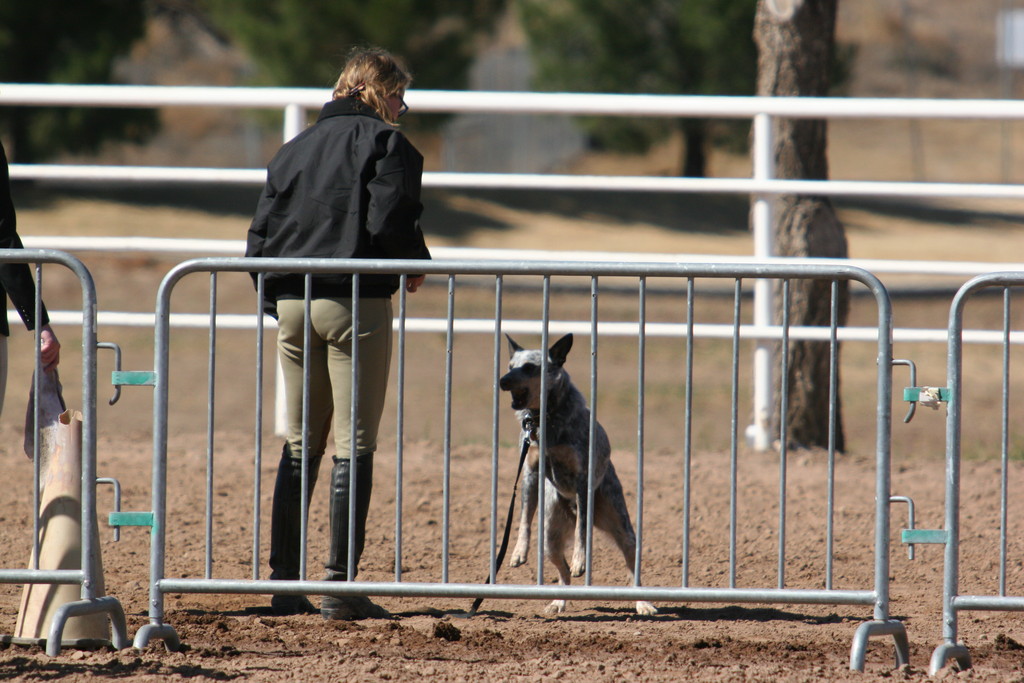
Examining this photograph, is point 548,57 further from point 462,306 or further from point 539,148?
point 462,306

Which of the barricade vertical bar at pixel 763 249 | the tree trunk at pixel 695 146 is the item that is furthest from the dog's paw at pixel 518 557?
the tree trunk at pixel 695 146

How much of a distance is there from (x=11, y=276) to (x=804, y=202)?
4.79 metres

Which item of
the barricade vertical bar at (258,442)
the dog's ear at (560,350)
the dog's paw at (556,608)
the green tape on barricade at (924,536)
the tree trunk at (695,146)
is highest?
the tree trunk at (695,146)

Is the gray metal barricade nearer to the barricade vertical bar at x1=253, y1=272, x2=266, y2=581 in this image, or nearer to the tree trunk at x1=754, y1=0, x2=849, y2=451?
the barricade vertical bar at x1=253, y1=272, x2=266, y2=581

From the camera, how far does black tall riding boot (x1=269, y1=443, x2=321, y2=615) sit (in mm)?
4590

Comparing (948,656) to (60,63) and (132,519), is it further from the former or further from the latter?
(60,63)

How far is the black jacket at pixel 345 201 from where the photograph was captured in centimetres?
429

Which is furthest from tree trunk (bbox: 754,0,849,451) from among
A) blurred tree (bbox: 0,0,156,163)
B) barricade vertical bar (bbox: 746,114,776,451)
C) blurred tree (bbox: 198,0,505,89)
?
blurred tree (bbox: 0,0,156,163)

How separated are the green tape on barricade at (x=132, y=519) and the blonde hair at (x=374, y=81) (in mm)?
1699

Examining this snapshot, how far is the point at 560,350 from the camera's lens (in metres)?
4.72

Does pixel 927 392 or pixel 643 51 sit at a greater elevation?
pixel 643 51

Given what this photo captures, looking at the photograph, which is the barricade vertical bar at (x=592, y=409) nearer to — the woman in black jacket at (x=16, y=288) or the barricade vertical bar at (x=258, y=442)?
the barricade vertical bar at (x=258, y=442)

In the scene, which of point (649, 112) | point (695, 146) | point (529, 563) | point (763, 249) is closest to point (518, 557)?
point (529, 563)

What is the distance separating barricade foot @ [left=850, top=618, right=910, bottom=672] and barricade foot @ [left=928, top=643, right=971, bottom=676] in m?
0.09
